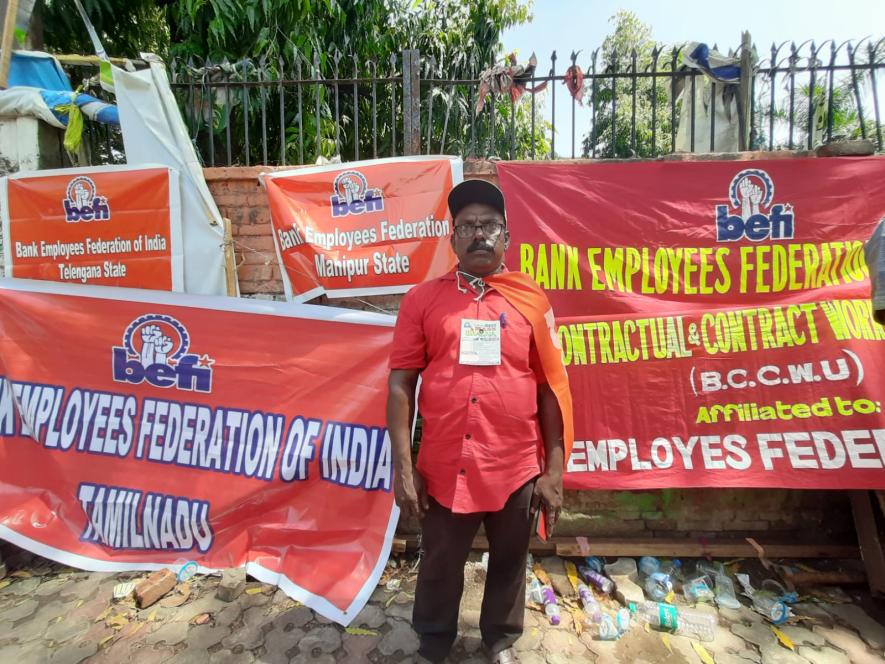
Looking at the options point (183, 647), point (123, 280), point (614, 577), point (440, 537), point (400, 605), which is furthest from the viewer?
point (123, 280)

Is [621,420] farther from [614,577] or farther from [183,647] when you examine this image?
[183,647]

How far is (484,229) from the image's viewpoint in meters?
1.95

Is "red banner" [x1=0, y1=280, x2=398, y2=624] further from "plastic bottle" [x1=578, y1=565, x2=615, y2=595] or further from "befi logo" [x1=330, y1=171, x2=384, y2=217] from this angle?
"plastic bottle" [x1=578, y1=565, x2=615, y2=595]

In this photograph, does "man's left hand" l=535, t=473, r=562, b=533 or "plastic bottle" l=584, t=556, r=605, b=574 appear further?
"plastic bottle" l=584, t=556, r=605, b=574

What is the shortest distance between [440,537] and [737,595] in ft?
6.09

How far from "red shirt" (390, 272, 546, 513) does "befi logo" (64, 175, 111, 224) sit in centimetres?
224

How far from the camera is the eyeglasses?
6.38 feet

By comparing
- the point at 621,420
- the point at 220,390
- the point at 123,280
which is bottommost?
the point at 621,420

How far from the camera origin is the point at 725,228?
2.85 metres

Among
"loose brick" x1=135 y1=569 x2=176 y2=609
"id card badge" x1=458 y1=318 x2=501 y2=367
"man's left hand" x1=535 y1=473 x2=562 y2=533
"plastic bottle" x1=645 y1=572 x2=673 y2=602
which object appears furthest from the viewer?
"plastic bottle" x1=645 y1=572 x2=673 y2=602

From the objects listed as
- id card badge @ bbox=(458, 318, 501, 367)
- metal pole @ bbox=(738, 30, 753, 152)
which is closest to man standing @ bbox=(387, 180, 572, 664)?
id card badge @ bbox=(458, 318, 501, 367)

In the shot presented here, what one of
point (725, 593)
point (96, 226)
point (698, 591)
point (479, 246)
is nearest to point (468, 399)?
point (479, 246)

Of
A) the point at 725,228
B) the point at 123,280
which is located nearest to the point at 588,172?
the point at 725,228

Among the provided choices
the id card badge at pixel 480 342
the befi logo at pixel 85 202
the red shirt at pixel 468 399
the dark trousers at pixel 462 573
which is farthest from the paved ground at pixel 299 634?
the befi logo at pixel 85 202
